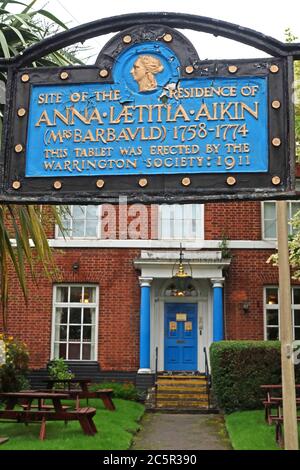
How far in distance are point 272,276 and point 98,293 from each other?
5.13m

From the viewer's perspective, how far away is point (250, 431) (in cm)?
1096

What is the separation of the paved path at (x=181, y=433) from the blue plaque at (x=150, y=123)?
24.9 feet

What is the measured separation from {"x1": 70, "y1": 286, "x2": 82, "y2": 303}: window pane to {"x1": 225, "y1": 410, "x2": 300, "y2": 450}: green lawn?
6229 millimetres

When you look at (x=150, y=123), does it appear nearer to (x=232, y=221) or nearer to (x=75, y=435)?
(x=75, y=435)

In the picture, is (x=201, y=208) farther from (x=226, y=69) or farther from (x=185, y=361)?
(x=226, y=69)

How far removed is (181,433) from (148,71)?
967 centimetres

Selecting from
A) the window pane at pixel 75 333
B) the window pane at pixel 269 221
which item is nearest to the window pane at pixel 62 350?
the window pane at pixel 75 333

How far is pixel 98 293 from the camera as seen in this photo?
703 inches

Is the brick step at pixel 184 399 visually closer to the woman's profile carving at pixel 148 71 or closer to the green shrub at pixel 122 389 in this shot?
the green shrub at pixel 122 389

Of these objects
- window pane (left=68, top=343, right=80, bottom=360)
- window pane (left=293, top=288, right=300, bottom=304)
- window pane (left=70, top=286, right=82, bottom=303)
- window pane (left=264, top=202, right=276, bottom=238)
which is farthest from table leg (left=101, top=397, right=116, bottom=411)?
window pane (left=264, top=202, right=276, bottom=238)

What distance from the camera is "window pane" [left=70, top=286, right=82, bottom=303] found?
1803 centimetres

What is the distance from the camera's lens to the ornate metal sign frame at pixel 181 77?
133 inches
